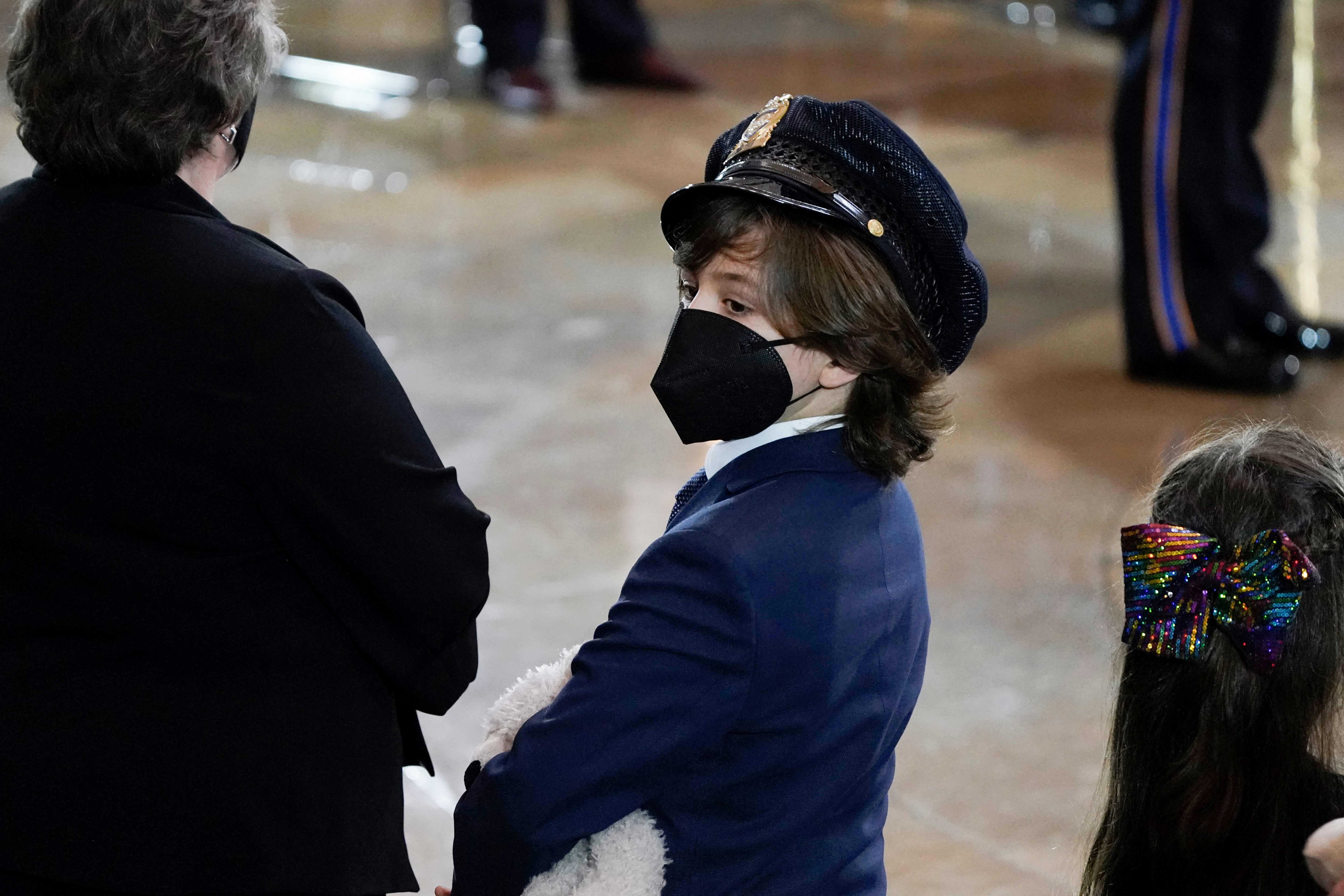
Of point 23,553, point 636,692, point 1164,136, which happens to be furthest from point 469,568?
point 1164,136

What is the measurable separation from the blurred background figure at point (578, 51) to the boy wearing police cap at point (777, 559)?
237 inches

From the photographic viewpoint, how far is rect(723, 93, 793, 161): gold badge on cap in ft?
4.86

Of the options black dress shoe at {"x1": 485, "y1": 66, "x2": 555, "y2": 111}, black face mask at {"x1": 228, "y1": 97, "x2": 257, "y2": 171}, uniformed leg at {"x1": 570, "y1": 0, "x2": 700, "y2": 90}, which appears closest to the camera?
black face mask at {"x1": 228, "y1": 97, "x2": 257, "y2": 171}

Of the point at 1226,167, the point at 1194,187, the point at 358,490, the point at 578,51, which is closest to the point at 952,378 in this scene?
the point at 1194,187

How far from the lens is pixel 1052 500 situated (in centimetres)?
407

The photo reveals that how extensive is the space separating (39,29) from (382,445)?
0.52m

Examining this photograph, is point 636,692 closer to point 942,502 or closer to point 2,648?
point 2,648

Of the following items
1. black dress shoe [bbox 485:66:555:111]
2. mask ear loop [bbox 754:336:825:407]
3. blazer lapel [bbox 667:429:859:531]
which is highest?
mask ear loop [bbox 754:336:825:407]

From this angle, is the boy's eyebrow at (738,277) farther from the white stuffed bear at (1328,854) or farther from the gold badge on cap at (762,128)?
the white stuffed bear at (1328,854)

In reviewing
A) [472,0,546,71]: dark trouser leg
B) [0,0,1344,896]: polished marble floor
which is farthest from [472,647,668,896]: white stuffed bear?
[472,0,546,71]: dark trouser leg

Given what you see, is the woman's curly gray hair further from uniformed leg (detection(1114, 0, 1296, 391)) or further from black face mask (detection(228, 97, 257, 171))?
uniformed leg (detection(1114, 0, 1296, 391))

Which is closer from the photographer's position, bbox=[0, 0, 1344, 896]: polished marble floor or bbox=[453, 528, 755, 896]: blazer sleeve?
bbox=[453, 528, 755, 896]: blazer sleeve

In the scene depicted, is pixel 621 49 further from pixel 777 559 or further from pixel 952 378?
pixel 777 559

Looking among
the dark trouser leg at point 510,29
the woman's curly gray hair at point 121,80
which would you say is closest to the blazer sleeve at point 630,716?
the woman's curly gray hair at point 121,80
